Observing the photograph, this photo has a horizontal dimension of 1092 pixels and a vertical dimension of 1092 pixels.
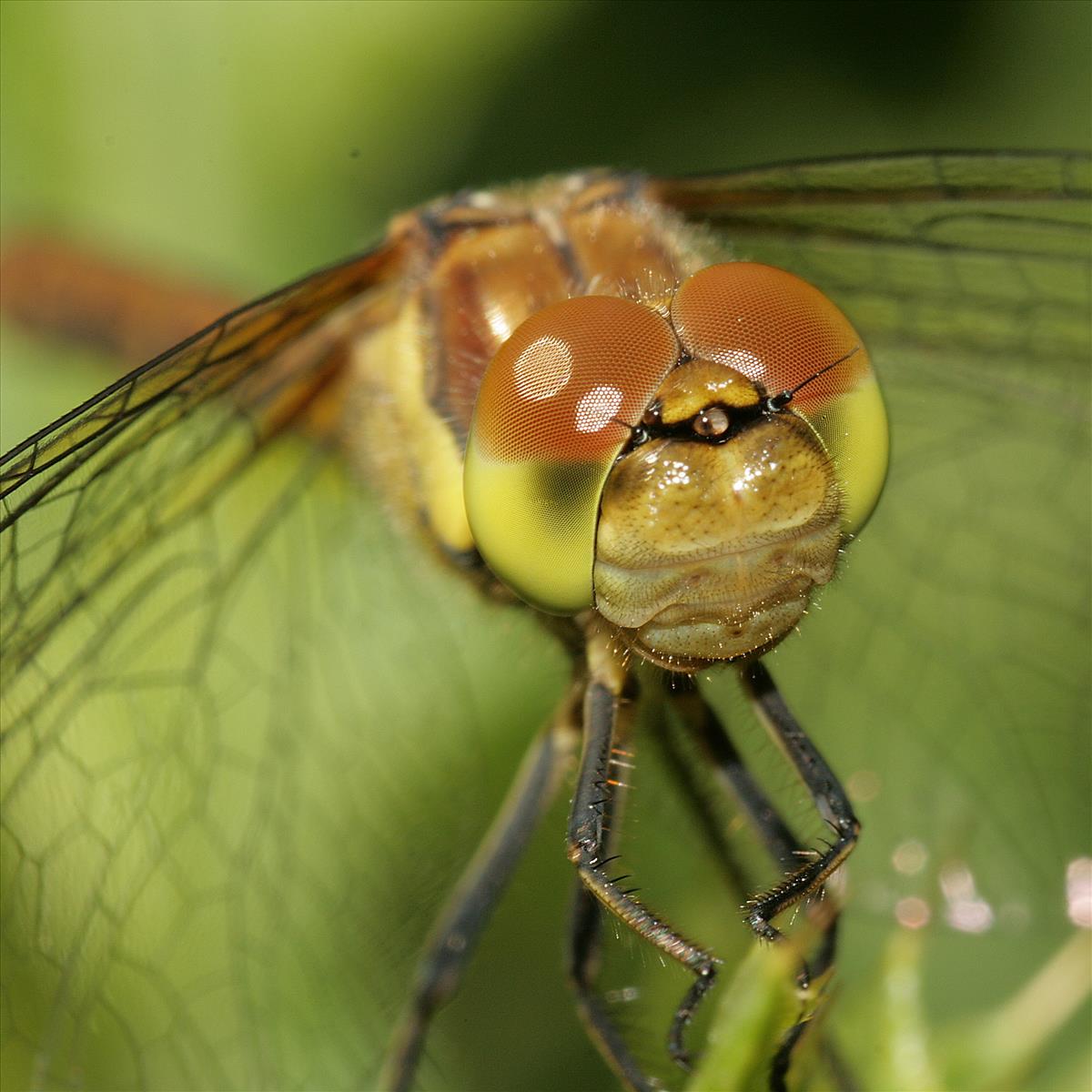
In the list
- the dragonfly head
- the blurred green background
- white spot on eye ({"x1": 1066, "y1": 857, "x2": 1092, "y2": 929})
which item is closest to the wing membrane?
the blurred green background

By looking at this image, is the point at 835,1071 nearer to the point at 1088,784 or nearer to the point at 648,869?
the point at 648,869

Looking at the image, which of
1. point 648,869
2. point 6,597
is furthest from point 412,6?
point 648,869

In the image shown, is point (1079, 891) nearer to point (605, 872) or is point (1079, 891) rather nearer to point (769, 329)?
point (605, 872)

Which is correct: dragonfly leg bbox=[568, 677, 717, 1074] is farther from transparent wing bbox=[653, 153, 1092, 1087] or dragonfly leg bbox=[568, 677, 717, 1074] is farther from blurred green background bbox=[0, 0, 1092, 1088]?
transparent wing bbox=[653, 153, 1092, 1087]

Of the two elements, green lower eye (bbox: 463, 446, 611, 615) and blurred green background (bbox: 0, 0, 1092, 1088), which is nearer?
green lower eye (bbox: 463, 446, 611, 615)

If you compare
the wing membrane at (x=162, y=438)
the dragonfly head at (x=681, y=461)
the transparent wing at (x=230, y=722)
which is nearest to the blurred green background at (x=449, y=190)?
the transparent wing at (x=230, y=722)
